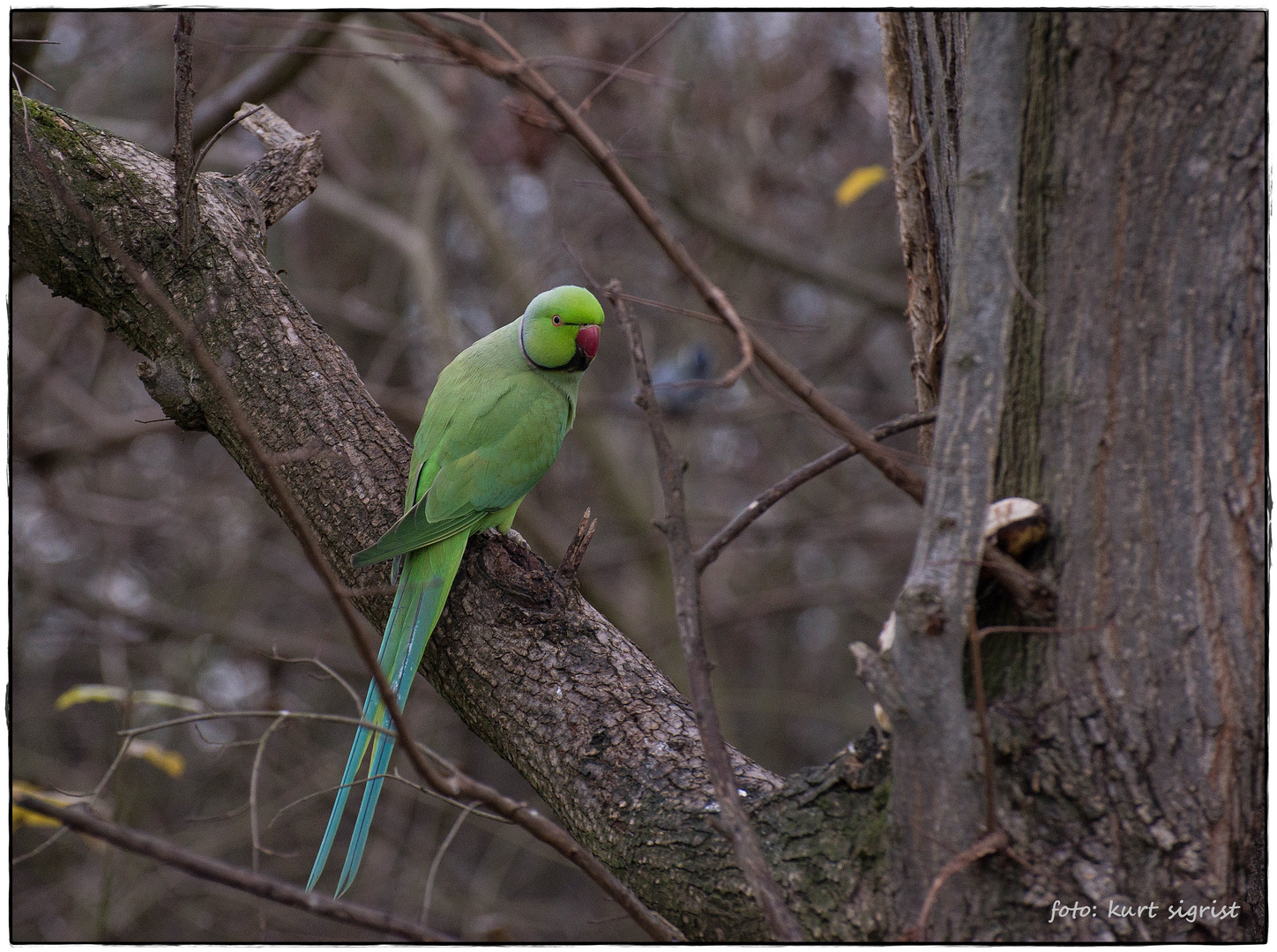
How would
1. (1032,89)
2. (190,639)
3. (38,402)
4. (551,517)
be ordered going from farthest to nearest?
(551,517), (38,402), (190,639), (1032,89)

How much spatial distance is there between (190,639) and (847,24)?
16.7ft

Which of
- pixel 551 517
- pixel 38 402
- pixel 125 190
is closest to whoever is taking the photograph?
pixel 125 190

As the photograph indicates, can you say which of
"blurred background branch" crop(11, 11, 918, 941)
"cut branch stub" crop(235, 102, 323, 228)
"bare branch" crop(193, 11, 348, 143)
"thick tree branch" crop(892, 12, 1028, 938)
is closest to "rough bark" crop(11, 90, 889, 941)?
"cut branch stub" crop(235, 102, 323, 228)

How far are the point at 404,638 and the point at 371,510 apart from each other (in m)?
0.31

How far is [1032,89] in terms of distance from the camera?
4.35 feet

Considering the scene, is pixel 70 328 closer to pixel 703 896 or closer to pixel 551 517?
pixel 551 517

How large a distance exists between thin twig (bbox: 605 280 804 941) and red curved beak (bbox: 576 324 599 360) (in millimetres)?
1429

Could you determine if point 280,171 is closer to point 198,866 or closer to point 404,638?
point 404,638

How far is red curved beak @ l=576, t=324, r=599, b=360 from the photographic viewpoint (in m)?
2.69

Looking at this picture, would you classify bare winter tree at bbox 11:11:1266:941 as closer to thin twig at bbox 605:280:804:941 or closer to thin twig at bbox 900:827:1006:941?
thin twig at bbox 900:827:1006:941

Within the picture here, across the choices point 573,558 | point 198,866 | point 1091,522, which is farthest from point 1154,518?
point 198,866

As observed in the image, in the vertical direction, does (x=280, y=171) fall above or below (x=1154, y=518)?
above

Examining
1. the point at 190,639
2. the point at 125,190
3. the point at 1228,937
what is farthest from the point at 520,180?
the point at 1228,937

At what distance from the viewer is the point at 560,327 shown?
268 centimetres
